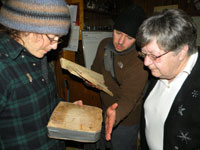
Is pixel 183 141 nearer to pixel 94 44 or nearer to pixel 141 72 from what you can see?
pixel 141 72

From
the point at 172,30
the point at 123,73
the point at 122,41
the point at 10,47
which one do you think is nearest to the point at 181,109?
the point at 172,30

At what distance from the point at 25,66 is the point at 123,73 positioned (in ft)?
2.44

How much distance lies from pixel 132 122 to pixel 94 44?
1.16 metres

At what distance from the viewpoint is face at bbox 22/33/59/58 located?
0.73 metres

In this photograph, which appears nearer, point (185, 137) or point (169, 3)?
point (185, 137)

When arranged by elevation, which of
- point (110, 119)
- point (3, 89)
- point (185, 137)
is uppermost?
point (3, 89)

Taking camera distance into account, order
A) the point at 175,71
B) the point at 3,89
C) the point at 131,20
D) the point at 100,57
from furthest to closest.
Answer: the point at 100,57, the point at 131,20, the point at 175,71, the point at 3,89

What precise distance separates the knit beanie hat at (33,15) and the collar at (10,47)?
0.07 m

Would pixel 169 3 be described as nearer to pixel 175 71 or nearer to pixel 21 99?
pixel 175 71

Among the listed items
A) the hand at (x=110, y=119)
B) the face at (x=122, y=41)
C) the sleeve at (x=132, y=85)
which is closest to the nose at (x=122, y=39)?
the face at (x=122, y=41)

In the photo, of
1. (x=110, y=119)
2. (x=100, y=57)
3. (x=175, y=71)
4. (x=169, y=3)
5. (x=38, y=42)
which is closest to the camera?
(x=38, y=42)

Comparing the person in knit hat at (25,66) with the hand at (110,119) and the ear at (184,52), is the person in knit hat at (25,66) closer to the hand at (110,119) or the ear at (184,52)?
the hand at (110,119)

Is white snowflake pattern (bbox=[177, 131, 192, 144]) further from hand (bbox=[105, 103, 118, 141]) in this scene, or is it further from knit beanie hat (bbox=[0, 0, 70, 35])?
knit beanie hat (bbox=[0, 0, 70, 35])

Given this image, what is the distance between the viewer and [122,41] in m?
1.22
